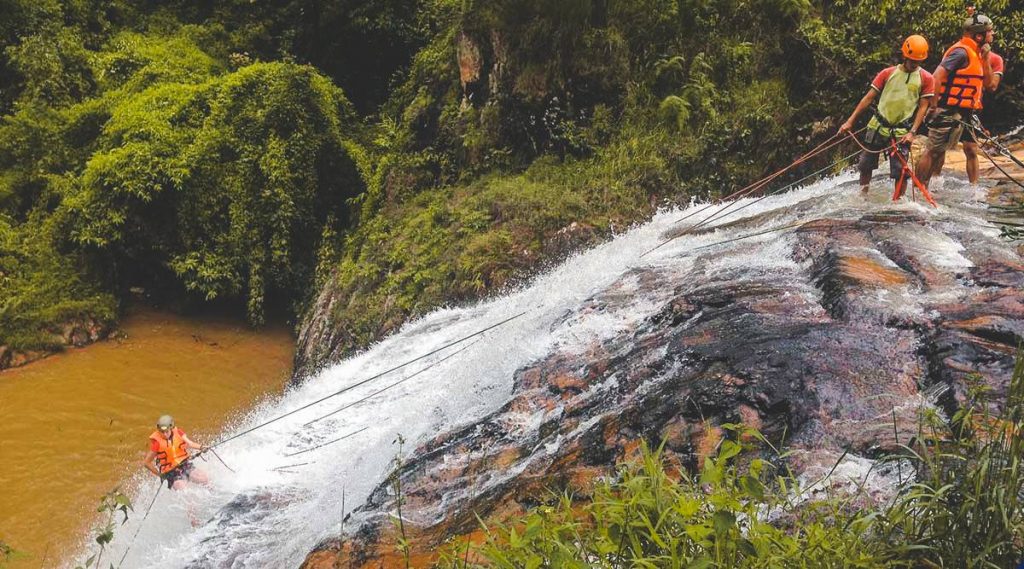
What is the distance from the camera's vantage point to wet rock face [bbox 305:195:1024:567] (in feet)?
11.9

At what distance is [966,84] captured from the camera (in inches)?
223

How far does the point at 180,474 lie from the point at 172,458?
178 mm

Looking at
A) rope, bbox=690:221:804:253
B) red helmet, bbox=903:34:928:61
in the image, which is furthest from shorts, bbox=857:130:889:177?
rope, bbox=690:221:804:253

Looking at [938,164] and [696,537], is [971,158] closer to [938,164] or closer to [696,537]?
[938,164]

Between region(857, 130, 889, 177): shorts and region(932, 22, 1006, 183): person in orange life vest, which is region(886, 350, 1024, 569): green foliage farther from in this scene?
region(932, 22, 1006, 183): person in orange life vest

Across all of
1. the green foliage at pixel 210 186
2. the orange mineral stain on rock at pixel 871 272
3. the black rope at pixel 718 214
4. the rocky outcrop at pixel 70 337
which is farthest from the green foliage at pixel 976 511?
the rocky outcrop at pixel 70 337

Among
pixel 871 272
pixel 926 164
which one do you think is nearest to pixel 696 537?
pixel 871 272

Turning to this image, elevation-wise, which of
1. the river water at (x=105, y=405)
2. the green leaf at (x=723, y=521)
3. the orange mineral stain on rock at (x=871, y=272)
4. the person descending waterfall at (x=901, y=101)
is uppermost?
the person descending waterfall at (x=901, y=101)

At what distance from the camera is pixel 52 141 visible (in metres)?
12.9

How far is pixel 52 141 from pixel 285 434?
10.1 meters

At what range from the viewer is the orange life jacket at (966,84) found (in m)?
5.58

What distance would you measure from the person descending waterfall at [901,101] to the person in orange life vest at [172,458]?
272 inches

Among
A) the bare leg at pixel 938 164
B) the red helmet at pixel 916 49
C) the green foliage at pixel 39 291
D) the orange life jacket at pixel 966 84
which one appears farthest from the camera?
the green foliage at pixel 39 291

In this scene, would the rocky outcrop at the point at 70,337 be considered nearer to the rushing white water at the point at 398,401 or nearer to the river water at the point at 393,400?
the river water at the point at 393,400
